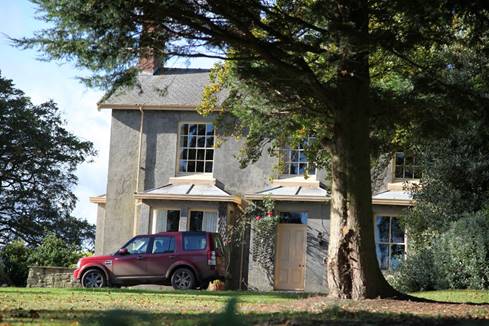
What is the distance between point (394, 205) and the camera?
26219 mm

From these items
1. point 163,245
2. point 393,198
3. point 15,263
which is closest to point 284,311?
point 163,245

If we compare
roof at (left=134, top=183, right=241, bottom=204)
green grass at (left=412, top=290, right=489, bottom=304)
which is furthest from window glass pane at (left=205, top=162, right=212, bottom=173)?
Result: green grass at (left=412, top=290, right=489, bottom=304)

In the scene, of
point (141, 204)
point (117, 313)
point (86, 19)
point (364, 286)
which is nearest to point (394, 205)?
point (141, 204)

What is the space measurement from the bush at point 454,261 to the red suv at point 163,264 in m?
5.27

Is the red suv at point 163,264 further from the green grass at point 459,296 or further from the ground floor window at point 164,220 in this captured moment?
the green grass at point 459,296

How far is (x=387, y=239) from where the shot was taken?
26781 mm

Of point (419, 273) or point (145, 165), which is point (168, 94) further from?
point (419, 273)

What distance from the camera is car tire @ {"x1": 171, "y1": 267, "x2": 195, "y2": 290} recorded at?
21.7m

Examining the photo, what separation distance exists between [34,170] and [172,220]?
545 inches

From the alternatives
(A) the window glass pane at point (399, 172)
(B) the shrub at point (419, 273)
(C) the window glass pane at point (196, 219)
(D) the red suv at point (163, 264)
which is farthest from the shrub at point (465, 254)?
(C) the window glass pane at point (196, 219)

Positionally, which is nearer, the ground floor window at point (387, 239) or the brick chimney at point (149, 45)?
the brick chimney at point (149, 45)

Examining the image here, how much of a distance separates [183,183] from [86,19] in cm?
1715

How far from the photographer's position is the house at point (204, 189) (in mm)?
26859

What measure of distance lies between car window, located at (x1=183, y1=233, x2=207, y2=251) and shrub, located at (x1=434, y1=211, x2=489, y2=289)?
649 centimetres
